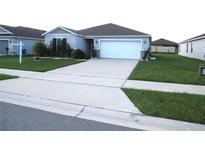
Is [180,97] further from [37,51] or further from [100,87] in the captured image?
[37,51]

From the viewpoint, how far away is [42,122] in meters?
4.27

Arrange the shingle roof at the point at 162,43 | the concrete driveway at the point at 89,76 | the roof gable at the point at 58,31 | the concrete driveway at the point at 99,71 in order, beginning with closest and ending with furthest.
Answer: the concrete driveway at the point at 89,76
the concrete driveway at the point at 99,71
the roof gable at the point at 58,31
the shingle roof at the point at 162,43

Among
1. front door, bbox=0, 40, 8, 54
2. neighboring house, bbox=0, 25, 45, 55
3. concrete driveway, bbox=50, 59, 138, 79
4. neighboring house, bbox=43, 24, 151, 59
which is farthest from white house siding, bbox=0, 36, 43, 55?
concrete driveway, bbox=50, 59, 138, 79

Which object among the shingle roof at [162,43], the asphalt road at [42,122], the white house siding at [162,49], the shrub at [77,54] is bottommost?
the asphalt road at [42,122]

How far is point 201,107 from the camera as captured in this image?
5219mm

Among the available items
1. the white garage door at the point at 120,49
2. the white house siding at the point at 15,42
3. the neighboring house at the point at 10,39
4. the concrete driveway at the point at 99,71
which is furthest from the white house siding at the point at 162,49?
the concrete driveway at the point at 99,71

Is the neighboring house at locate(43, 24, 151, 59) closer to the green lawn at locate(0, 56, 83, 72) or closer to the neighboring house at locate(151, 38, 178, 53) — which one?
the green lawn at locate(0, 56, 83, 72)

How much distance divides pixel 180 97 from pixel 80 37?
1903 cm

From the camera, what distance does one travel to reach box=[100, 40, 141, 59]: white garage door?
871 inches

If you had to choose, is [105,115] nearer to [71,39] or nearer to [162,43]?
[71,39]

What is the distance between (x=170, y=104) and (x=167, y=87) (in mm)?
2345

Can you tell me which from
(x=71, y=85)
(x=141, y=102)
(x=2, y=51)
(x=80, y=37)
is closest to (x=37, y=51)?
(x=80, y=37)

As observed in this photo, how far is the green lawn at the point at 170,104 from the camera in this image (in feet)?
15.3

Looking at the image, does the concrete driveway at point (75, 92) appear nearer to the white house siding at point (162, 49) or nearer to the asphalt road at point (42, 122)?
the asphalt road at point (42, 122)
